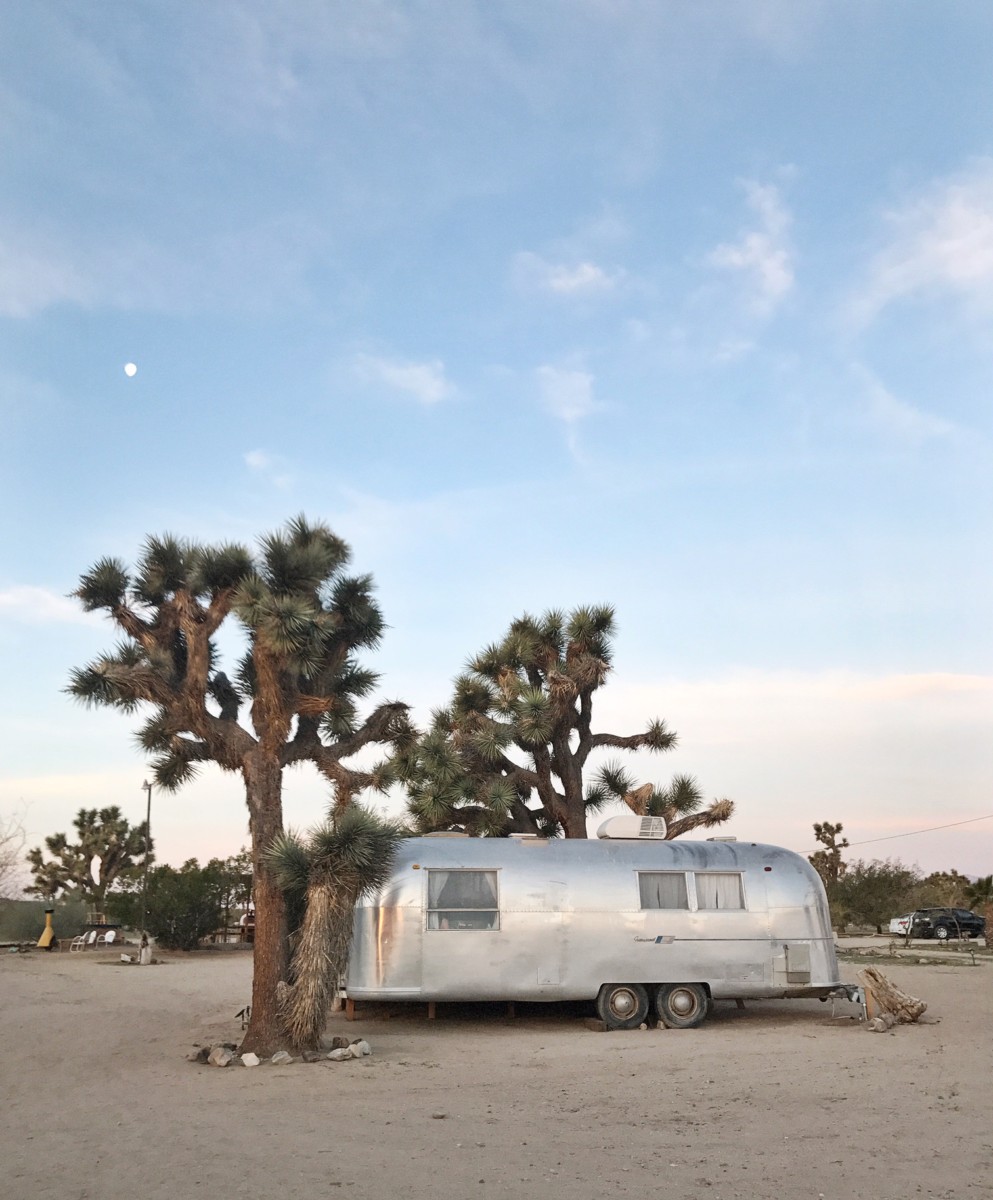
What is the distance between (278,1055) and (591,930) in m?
5.14

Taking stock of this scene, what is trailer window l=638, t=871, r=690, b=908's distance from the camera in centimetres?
1612

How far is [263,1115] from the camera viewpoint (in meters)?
9.59

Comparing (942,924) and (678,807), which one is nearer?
(678,807)

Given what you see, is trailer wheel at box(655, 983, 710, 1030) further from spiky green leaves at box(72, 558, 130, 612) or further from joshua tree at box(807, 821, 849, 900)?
joshua tree at box(807, 821, 849, 900)

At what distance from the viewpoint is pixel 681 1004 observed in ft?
52.2

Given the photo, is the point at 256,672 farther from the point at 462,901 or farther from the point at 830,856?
the point at 830,856

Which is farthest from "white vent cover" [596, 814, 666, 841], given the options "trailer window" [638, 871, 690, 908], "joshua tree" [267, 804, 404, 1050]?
"joshua tree" [267, 804, 404, 1050]

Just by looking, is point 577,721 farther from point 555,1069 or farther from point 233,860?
point 233,860

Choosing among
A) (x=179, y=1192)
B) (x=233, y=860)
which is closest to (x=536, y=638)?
(x=179, y=1192)

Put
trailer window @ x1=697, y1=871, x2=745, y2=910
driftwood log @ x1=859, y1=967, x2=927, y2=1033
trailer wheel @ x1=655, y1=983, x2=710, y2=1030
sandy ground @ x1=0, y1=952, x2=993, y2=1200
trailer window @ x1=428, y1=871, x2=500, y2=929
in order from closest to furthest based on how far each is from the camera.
→ sandy ground @ x1=0, y1=952, x2=993, y2=1200, driftwood log @ x1=859, y1=967, x2=927, y2=1033, trailer window @ x1=428, y1=871, x2=500, y2=929, trailer wheel @ x1=655, y1=983, x2=710, y2=1030, trailer window @ x1=697, y1=871, x2=745, y2=910

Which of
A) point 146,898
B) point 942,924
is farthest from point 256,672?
point 942,924

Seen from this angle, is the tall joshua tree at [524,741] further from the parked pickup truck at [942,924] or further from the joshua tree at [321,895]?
the parked pickup truck at [942,924]

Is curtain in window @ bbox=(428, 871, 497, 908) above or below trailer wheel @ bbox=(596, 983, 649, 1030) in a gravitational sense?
above

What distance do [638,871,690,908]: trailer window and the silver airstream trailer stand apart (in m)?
0.02
